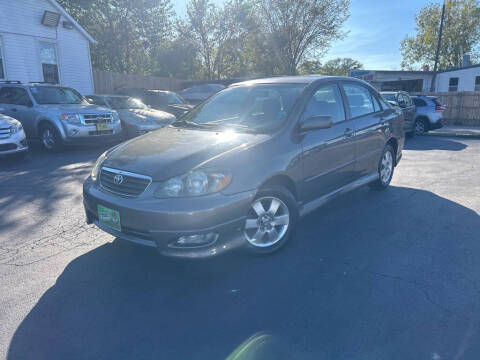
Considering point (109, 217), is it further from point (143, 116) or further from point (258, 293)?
point (143, 116)

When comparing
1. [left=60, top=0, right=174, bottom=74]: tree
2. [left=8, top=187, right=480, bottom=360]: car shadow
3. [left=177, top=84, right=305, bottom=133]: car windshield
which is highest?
[left=60, top=0, right=174, bottom=74]: tree

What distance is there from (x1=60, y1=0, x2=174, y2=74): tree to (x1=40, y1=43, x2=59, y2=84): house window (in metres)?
13.0

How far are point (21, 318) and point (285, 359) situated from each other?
6.23 feet

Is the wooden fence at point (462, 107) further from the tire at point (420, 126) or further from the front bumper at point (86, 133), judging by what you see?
the front bumper at point (86, 133)

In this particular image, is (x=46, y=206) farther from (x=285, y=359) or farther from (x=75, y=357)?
(x=285, y=359)

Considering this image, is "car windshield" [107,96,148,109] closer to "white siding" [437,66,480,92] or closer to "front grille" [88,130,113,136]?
"front grille" [88,130,113,136]

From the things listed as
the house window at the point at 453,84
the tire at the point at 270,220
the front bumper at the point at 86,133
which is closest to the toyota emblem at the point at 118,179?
the tire at the point at 270,220

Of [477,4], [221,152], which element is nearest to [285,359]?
[221,152]

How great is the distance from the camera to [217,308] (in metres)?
2.78

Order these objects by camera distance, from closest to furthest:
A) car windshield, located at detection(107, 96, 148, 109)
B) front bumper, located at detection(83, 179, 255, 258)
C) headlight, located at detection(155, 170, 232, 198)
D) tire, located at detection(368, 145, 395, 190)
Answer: front bumper, located at detection(83, 179, 255, 258), headlight, located at detection(155, 170, 232, 198), tire, located at detection(368, 145, 395, 190), car windshield, located at detection(107, 96, 148, 109)

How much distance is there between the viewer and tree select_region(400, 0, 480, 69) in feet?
141

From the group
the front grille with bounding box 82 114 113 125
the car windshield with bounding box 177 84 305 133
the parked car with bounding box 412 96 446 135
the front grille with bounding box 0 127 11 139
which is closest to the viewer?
the car windshield with bounding box 177 84 305 133

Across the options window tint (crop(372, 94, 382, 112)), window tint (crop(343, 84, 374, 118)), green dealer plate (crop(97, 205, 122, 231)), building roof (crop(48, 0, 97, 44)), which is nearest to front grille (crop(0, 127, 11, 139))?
green dealer plate (crop(97, 205, 122, 231))

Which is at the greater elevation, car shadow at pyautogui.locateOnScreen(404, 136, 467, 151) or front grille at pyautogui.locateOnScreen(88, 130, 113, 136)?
front grille at pyautogui.locateOnScreen(88, 130, 113, 136)
